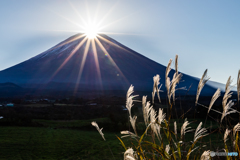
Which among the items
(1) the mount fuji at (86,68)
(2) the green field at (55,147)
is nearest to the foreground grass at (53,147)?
(2) the green field at (55,147)

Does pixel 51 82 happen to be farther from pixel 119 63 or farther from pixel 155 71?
pixel 155 71

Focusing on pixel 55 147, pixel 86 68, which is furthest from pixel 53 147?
pixel 86 68

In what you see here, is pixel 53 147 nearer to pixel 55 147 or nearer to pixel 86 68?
pixel 55 147

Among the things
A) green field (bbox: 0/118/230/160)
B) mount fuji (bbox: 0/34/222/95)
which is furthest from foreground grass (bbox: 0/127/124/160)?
mount fuji (bbox: 0/34/222/95)

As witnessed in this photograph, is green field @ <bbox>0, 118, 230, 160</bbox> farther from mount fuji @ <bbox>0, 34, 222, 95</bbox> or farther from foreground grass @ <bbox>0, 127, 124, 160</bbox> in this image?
mount fuji @ <bbox>0, 34, 222, 95</bbox>

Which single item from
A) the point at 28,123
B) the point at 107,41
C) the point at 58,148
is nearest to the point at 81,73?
the point at 107,41
